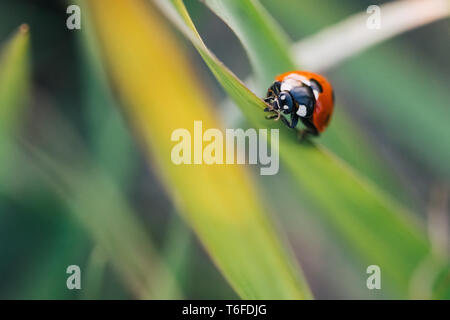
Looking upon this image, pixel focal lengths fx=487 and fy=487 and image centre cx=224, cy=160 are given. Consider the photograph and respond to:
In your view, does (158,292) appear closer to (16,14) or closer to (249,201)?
(249,201)

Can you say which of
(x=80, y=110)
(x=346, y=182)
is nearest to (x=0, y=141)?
(x=80, y=110)

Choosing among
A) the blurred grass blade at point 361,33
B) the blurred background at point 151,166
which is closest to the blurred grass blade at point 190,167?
the blurred background at point 151,166

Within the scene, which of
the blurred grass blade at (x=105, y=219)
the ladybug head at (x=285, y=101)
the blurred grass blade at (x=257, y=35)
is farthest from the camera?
the blurred grass blade at (x=105, y=219)

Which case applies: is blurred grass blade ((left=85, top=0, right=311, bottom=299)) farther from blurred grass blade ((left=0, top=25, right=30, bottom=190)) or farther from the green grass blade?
the green grass blade

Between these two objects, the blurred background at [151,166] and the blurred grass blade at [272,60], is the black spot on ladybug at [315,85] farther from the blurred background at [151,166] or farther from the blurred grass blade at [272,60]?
the blurred background at [151,166]

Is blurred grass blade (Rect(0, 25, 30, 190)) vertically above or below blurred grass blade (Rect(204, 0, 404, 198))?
above

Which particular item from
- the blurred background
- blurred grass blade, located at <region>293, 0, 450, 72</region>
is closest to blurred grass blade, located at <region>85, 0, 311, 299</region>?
the blurred background

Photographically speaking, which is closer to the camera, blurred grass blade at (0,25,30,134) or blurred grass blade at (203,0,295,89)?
blurred grass blade at (203,0,295,89)
